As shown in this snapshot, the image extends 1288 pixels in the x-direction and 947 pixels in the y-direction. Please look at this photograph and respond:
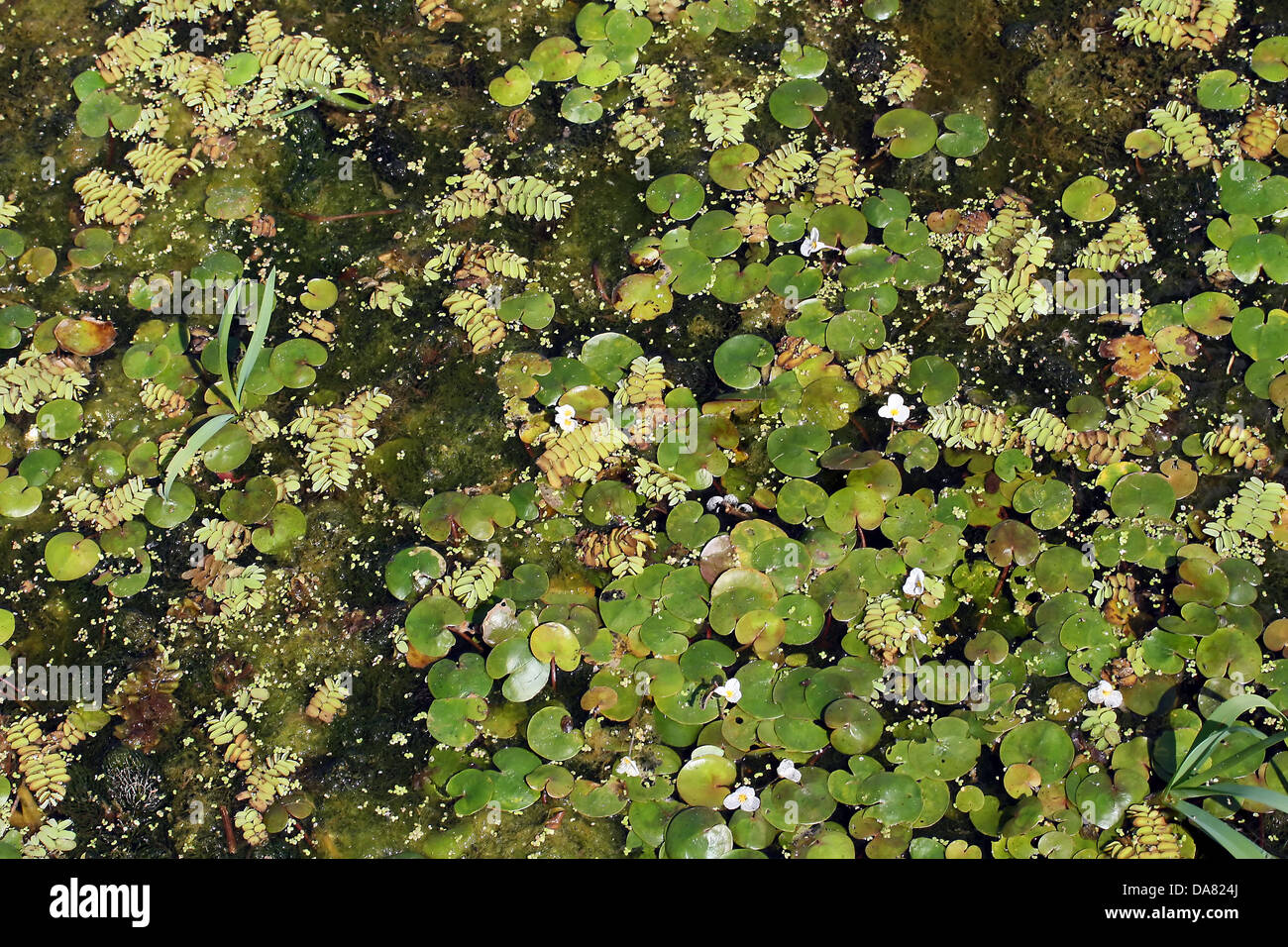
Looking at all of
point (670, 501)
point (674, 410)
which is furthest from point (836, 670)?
point (674, 410)

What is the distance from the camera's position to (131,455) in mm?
3863

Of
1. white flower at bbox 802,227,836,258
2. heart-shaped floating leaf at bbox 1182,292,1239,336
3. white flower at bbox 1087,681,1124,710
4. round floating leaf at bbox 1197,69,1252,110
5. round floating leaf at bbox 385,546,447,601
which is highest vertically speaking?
round floating leaf at bbox 1197,69,1252,110

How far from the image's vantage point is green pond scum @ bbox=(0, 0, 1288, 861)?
11.1 feet

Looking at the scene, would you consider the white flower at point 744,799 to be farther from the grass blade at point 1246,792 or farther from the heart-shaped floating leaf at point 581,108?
the heart-shaped floating leaf at point 581,108

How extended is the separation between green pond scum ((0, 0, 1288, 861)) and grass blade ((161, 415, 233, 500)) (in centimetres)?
3

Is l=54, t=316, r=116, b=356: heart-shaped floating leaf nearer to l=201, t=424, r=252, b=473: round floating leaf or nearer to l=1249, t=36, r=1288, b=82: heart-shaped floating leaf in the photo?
l=201, t=424, r=252, b=473: round floating leaf

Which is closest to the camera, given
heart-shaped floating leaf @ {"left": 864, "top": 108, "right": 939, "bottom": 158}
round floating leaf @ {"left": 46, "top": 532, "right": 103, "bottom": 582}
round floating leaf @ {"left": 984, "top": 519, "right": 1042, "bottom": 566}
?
round floating leaf @ {"left": 984, "top": 519, "right": 1042, "bottom": 566}

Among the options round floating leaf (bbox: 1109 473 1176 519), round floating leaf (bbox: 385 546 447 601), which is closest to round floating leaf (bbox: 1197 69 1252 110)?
round floating leaf (bbox: 1109 473 1176 519)

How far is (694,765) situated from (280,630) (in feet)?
5.26

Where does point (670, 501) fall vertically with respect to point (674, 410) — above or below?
below

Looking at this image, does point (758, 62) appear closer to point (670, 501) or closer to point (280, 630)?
point (670, 501)

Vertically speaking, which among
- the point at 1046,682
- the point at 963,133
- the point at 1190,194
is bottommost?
the point at 1046,682

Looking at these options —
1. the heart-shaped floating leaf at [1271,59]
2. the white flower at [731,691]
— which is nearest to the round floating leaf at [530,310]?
the white flower at [731,691]

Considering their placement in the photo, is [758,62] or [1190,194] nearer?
[1190,194]
